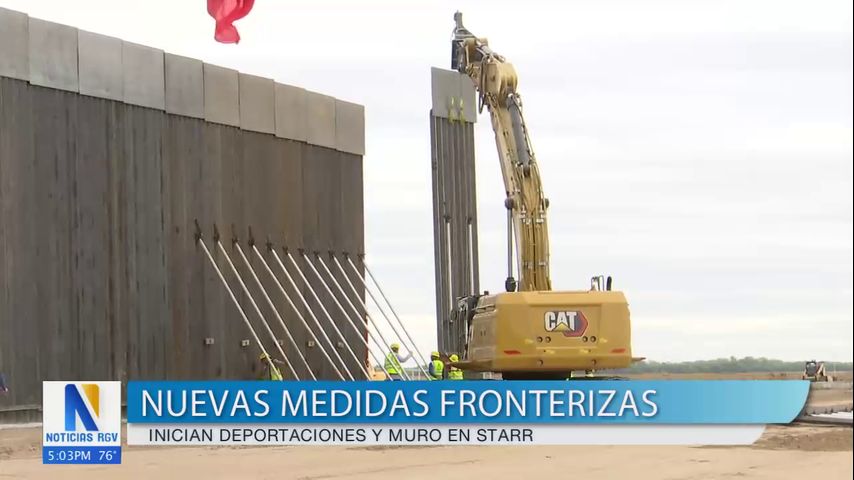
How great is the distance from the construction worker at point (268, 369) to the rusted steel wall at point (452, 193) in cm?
429

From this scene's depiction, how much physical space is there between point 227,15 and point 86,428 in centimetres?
1205

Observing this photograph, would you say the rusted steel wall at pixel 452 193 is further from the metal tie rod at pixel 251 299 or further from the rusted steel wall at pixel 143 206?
the metal tie rod at pixel 251 299

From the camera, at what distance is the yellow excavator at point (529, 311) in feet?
91.0

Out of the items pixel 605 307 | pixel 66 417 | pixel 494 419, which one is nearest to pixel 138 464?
pixel 66 417

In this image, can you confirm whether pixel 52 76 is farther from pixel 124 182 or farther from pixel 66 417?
pixel 66 417

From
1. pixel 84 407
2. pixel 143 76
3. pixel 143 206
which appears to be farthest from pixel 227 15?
pixel 84 407

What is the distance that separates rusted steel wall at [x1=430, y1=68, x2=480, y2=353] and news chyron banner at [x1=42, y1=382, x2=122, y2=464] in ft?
54.6

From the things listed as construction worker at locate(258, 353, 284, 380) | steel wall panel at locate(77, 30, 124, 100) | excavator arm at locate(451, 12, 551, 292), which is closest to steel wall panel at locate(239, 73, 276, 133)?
steel wall panel at locate(77, 30, 124, 100)

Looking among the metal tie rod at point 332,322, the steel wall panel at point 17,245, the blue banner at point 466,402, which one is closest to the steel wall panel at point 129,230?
the steel wall panel at point 17,245

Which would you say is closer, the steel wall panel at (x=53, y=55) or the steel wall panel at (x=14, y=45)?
the steel wall panel at (x=14, y=45)

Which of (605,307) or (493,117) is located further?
A: (493,117)

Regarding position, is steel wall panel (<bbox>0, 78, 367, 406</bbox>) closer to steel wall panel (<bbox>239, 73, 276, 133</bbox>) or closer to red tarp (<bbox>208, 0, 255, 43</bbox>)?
steel wall panel (<bbox>239, 73, 276, 133</bbox>)

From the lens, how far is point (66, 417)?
22312 millimetres

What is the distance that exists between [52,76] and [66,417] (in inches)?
448
